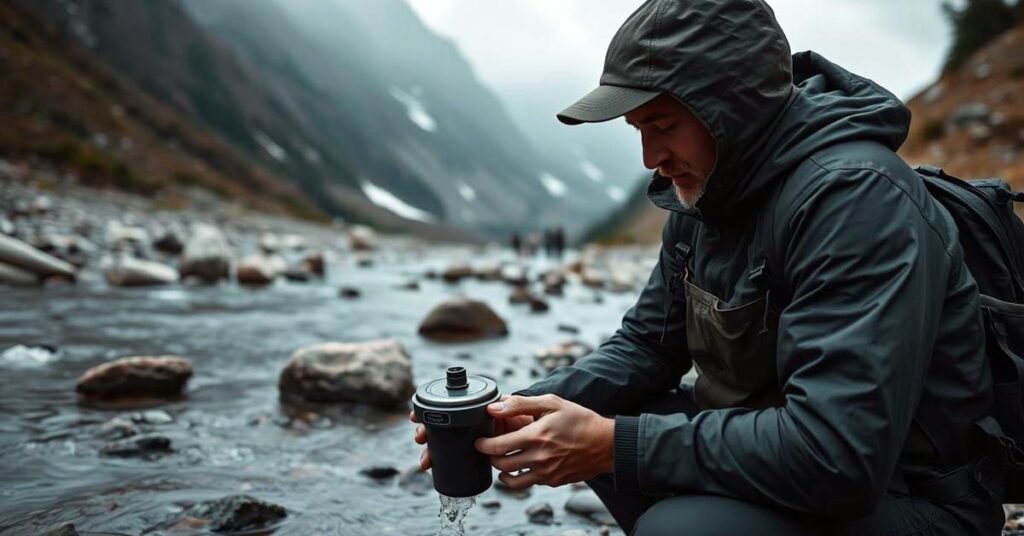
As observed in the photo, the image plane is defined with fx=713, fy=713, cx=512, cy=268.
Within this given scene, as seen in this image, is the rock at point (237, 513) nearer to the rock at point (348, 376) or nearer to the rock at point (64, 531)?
the rock at point (64, 531)

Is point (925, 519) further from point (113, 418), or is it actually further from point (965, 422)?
point (113, 418)

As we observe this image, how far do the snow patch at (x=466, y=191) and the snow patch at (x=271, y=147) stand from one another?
258 ft

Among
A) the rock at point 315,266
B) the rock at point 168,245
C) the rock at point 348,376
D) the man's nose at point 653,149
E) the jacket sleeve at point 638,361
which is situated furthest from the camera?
the rock at point 315,266

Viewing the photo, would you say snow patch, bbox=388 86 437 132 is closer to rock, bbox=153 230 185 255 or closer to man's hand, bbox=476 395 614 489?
rock, bbox=153 230 185 255

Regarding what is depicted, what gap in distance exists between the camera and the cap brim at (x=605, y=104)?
1.90 meters

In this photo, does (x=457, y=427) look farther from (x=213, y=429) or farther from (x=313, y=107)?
(x=313, y=107)

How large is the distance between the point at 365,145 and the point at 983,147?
119 metres

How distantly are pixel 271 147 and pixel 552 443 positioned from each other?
84741 millimetres

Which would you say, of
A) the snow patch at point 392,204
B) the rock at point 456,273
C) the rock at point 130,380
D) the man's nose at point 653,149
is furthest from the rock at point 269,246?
the snow patch at point 392,204

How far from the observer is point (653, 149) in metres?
2.05

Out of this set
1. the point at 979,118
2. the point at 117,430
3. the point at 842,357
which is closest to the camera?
the point at 842,357

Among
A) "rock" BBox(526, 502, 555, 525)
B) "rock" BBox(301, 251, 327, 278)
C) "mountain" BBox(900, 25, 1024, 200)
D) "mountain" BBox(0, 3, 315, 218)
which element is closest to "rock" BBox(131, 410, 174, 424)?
"rock" BBox(526, 502, 555, 525)

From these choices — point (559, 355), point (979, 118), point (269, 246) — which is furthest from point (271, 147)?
point (559, 355)

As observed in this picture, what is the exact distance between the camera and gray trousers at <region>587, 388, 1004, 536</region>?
1717 millimetres
